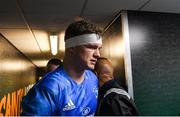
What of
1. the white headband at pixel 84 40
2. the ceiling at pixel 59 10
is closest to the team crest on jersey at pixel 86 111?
the white headband at pixel 84 40

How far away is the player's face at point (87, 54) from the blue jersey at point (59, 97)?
4.6 inches

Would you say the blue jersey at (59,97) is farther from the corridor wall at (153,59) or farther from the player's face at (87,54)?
the corridor wall at (153,59)

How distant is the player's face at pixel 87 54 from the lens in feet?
4.70

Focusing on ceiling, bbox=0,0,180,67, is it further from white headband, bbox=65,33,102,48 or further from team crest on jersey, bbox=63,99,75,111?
team crest on jersey, bbox=63,99,75,111

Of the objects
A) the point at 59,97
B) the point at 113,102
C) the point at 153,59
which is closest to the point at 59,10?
the point at 153,59

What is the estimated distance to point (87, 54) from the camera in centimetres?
143

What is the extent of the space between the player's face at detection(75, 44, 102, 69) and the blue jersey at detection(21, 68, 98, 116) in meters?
0.12

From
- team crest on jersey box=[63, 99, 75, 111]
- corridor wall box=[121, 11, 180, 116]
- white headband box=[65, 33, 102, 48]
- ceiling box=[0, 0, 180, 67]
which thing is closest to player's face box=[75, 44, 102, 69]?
white headband box=[65, 33, 102, 48]

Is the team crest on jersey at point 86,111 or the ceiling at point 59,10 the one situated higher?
the ceiling at point 59,10

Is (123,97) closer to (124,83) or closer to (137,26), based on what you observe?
(124,83)

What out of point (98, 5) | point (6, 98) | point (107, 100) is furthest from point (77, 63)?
point (6, 98)

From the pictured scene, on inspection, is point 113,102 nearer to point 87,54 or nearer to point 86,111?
point 86,111

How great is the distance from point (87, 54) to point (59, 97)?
0.98 ft

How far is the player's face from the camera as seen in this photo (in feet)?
4.70
